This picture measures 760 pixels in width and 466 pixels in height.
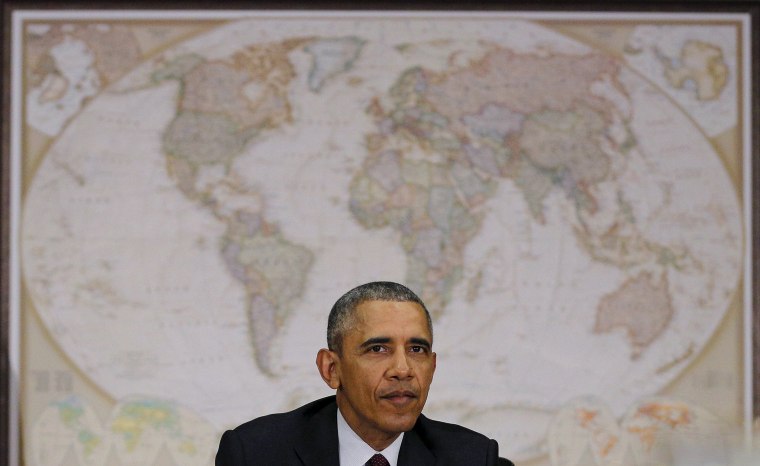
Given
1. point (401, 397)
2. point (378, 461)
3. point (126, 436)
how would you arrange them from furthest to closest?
point (126, 436)
point (378, 461)
point (401, 397)

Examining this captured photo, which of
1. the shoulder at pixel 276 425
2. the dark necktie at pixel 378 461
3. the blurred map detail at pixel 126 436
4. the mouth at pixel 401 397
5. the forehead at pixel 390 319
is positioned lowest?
the blurred map detail at pixel 126 436

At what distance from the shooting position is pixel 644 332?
13.4 feet

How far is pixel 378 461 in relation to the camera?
2182 millimetres

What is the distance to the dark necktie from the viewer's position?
218 centimetres

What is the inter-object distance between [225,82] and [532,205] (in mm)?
1302

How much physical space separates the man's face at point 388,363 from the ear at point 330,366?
0.10 feet

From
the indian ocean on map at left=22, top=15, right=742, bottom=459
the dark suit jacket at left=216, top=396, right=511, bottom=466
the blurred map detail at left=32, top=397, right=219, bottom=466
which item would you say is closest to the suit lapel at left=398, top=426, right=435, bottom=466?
the dark suit jacket at left=216, top=396, right=511, bottom=466

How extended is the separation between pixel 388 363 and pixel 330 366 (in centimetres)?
16

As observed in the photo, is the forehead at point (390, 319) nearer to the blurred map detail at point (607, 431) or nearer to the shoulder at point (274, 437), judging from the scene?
the shoulder at point (274, 437)

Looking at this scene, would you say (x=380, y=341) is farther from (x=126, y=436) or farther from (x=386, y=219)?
(x=126, y=436)

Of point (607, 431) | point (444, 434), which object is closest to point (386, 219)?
point (607, 431)

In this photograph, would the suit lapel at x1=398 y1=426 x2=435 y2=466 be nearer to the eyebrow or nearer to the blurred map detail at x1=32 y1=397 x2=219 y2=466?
the eyebrow

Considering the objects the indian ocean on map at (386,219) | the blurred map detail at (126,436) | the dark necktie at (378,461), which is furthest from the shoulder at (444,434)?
the blurred map detail at (126,436)

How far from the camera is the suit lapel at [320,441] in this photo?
2170mm
